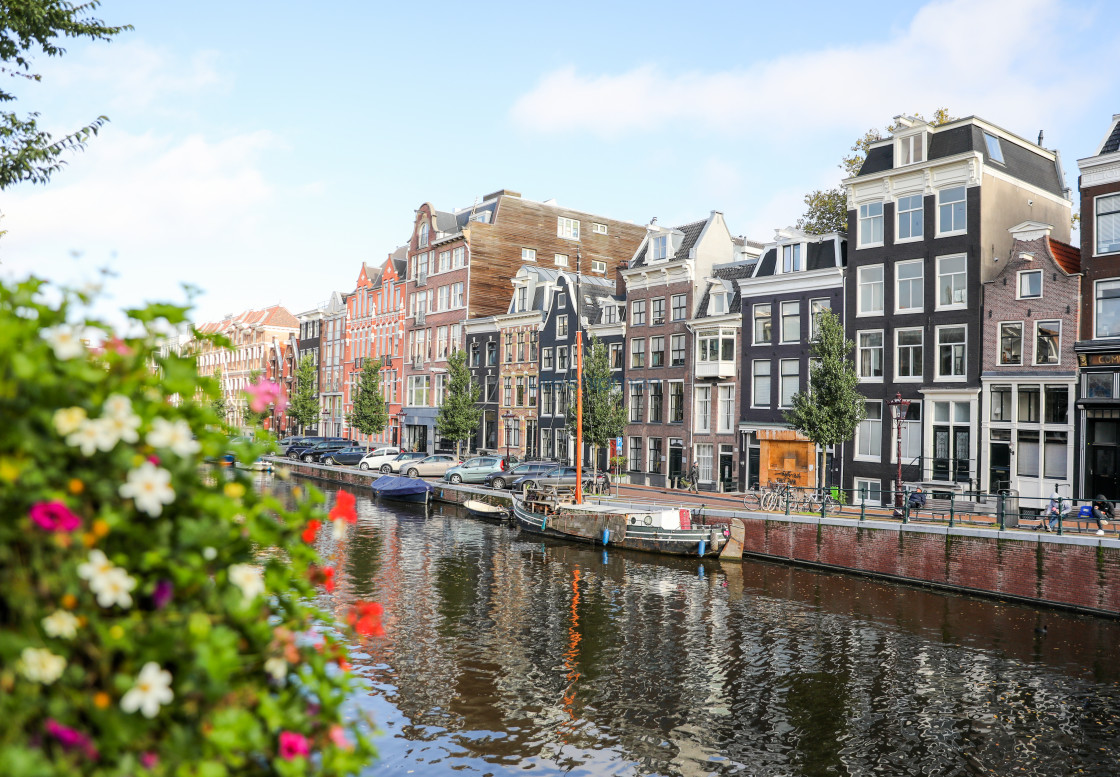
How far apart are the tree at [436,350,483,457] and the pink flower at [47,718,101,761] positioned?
198 ft

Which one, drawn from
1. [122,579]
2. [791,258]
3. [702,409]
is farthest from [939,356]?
[122,579]

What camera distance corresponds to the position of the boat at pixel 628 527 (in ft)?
109

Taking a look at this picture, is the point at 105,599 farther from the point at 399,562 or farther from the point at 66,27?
the point at 399,562

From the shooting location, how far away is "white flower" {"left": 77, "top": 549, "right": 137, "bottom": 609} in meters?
2.99

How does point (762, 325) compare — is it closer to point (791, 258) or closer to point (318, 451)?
point (791, 258)

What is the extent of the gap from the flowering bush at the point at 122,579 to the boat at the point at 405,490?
46.7 meters

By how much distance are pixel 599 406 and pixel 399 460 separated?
1842 centimetres

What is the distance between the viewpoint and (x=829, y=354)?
36.2m

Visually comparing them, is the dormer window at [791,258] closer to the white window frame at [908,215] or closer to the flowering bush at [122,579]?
the white window frame at [908,215]

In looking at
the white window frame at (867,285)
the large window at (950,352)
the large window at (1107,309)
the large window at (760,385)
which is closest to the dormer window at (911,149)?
the white window frame at (867,285)

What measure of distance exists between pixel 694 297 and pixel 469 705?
124ft

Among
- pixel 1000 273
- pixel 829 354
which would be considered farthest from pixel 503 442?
pixel 1000 273

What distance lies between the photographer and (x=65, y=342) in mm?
3055

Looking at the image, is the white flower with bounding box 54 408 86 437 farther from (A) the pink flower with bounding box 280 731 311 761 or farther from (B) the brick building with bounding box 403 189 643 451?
(B) the brick building with bounding box 403 189 643 451
